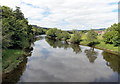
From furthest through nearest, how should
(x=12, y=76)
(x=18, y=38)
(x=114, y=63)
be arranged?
(x=18, y=38) < (x=114, y=63) < (x=12, y=76)

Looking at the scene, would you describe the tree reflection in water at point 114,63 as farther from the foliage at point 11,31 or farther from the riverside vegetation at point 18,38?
the foliage at point 11,31

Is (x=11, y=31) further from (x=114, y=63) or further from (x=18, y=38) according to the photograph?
(x=114, y=63)

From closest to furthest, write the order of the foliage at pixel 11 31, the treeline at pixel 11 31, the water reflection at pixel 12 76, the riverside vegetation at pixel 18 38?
1. the water reflection at pixel 12 76
2. the treeline at pixel 11 31
3. the foliage at pixel 11 31
4. the riverside vegetation at pixel 18 38

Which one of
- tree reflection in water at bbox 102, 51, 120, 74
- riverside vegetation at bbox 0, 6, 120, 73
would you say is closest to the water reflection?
riverside vegetation at bbox 0, 6, 120, 73

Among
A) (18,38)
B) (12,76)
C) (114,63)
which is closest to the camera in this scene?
(12,76)

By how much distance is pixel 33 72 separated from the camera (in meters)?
28.0

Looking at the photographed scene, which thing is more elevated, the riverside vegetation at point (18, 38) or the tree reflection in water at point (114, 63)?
the riverside vegetation at point (18, 38)

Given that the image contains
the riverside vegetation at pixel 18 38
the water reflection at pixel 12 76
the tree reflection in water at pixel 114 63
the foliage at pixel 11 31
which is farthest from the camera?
the tree reflection in water at pixel 114 63

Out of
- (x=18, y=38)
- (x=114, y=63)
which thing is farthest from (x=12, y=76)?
(x=114, y=63)

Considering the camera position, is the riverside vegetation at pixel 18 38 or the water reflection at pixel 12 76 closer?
the water reflection at pixel 12 76

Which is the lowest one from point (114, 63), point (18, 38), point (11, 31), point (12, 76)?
point (114, 63)

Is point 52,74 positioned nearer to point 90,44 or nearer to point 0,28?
point 0,28

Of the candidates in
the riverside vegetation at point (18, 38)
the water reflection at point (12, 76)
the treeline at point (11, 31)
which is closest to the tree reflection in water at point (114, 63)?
the riverside vegetation at point (18, 38)

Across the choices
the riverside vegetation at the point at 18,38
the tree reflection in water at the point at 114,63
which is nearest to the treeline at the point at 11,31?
the riverside vegetation at the point at 18,38
